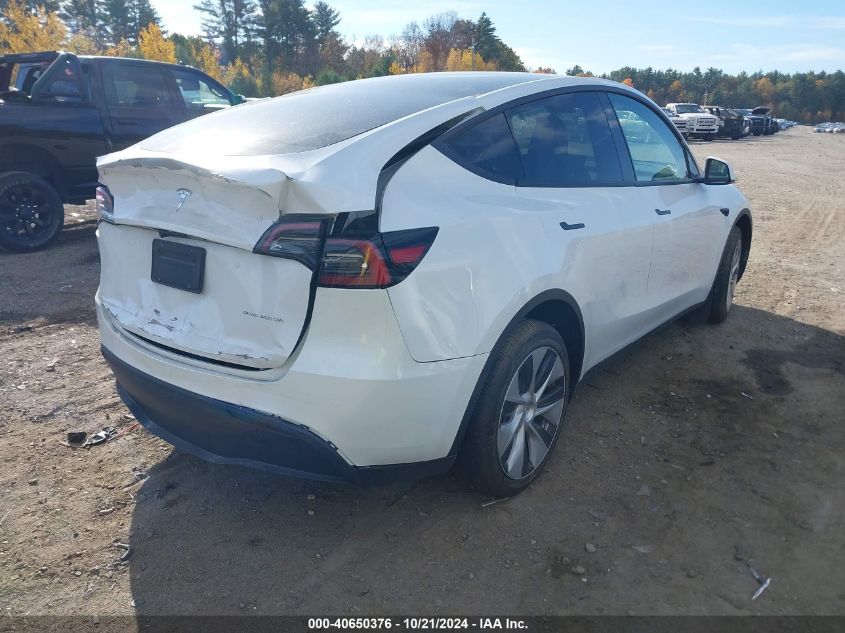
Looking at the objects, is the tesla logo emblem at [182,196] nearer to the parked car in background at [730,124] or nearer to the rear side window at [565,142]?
the rear side window at [565,142]

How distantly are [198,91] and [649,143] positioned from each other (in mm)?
6567

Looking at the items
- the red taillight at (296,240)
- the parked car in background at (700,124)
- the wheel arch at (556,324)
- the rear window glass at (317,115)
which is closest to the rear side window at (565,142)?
the rear window glass at (317,115)

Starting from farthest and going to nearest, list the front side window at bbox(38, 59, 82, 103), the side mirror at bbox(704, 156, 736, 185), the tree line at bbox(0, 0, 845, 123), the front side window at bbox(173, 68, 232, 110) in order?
1. the tree line at bbox(0, 0, 845, 123)
2. the front side window at bbox(173, 68, 232, 110)
3. the front side window at bbox(38, 59, 82, 103)
4. the side mirror at bbox(704, 156, 736, 185)

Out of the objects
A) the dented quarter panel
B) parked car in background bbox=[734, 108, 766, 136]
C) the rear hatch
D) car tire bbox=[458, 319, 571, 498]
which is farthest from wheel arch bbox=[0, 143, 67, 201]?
parked car in background bbox=[734, 108, 766, 136]

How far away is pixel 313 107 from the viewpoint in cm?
295

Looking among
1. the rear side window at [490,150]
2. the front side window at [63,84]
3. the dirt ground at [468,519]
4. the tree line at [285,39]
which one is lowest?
the dirt ground at [468,519]

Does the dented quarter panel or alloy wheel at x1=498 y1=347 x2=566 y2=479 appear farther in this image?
alloy wheel at x1=498 y1=347 x2=566 y2=479

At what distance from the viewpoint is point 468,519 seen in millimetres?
2787

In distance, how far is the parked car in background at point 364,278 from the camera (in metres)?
2.18

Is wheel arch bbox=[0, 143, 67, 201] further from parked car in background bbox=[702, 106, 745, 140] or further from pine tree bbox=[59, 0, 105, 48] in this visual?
pine tree bbox=[59, 0, 105, 48]

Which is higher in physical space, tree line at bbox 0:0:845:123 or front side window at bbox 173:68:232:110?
tree line at bbox 0:0:845:123

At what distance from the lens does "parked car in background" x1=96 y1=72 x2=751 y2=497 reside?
218 cm

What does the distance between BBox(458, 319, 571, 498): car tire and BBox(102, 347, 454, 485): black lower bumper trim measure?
0.19m

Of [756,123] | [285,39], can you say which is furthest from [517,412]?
[285,39]
